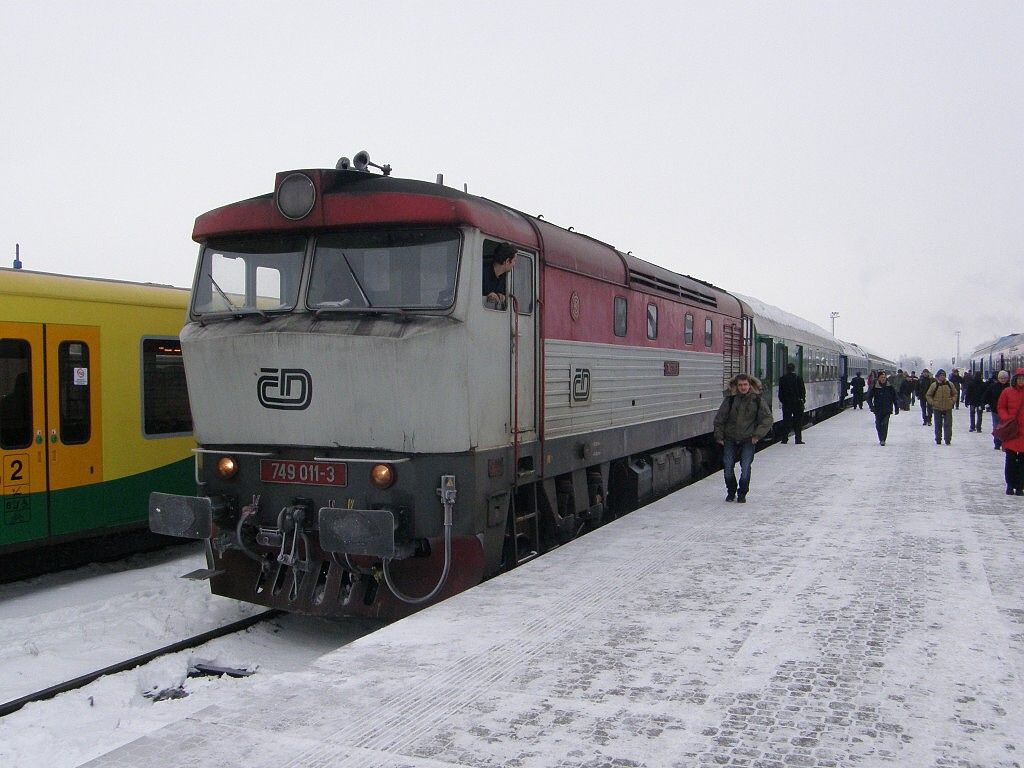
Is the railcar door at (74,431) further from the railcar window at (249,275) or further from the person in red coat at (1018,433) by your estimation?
the person in red coat at (1018,433)

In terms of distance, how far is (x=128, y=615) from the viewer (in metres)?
7.49

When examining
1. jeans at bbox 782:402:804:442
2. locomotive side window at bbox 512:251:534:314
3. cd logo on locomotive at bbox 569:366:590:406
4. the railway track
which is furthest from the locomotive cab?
jeans at bbox 782:402:804:442

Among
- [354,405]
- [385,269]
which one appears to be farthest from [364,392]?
→ [385,269]

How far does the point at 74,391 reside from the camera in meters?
8.77

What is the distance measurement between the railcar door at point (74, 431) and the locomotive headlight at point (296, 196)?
126 inches

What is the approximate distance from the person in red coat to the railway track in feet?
29.0

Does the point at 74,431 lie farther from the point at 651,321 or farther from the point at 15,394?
the point at 651,321

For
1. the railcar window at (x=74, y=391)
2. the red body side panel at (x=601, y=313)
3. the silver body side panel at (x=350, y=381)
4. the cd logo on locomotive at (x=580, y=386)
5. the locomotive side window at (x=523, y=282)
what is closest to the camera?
the silver body side panel at (x=350, y=381)

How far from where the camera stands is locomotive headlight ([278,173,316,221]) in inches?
267

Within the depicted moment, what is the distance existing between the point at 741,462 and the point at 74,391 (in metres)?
7.20

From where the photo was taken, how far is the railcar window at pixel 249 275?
6945mm

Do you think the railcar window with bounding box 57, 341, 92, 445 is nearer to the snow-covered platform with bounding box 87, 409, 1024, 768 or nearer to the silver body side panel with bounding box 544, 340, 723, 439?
the silver body side panel with bounding box 544, 340, 723, 439

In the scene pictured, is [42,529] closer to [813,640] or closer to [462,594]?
[462,594]

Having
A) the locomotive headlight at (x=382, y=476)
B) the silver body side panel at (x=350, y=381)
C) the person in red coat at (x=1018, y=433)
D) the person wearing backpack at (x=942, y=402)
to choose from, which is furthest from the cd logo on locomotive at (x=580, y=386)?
the person wearing backpack at (x=942, y=402)
